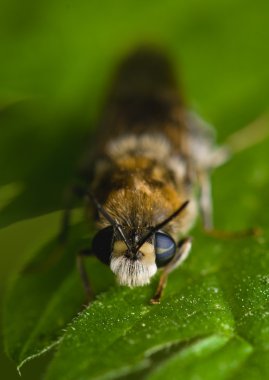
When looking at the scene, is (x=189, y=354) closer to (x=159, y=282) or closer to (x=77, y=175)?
(x=159, y=282)

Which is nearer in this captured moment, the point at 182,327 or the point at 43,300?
the point at 182,327

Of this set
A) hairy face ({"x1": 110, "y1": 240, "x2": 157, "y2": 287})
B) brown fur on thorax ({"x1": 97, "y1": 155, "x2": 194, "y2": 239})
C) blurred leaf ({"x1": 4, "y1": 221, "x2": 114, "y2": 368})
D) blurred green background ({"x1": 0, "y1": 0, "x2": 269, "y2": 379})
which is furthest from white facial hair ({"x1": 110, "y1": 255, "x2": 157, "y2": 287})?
blurred green background ({"x1": 0, "y1": 0, "x2": 269, "y2": 379})

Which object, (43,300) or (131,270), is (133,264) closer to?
(131,270)

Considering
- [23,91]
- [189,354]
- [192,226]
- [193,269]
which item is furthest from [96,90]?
[189,354]

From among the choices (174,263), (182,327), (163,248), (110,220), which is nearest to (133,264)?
→ (163,248)

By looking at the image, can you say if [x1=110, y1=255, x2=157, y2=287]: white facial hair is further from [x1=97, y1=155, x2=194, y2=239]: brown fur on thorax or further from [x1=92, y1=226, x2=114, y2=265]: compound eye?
[x1=97, y1=155, x2=194, y2=239]: brown fur on thorax

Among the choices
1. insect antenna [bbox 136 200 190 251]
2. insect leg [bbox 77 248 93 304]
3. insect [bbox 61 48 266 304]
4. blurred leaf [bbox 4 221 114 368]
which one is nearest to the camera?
blurred leaf [bbox 4 221 114 368]
